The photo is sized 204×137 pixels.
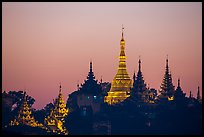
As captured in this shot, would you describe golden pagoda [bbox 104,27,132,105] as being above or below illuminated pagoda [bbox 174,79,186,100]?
above

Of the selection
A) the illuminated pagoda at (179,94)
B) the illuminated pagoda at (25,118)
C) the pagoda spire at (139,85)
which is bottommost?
the illuminated pagoda at (25,118)

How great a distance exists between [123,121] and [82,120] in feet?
9.95

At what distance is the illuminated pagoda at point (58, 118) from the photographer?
336ft

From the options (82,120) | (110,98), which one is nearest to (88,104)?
(110,98)

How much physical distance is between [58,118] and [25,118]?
4.54m

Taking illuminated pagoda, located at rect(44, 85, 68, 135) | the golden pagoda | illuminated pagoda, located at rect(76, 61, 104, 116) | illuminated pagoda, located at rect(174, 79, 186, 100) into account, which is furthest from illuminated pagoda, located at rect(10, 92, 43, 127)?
the golden pagoda

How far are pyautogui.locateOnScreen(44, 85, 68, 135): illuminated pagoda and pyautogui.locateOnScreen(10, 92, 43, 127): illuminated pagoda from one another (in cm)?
135

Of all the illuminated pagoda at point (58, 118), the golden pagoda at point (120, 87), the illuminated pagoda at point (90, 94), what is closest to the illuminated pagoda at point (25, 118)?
the illuminated pagoda at point (58, 118)

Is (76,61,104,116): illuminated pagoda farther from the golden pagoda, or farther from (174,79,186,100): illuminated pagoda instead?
(174,79,186,100): illuminated pagoda

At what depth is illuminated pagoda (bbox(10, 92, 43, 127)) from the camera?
10028 centimetres

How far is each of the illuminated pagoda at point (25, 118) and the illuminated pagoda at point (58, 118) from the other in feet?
4.43

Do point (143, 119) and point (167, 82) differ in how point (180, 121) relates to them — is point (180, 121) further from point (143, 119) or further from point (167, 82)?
point (167, 82)

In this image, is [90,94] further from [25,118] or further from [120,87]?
[25,118]

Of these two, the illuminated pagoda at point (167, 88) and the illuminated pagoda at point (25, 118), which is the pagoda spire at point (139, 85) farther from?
the illuminated pagoda at point (25, 118)
